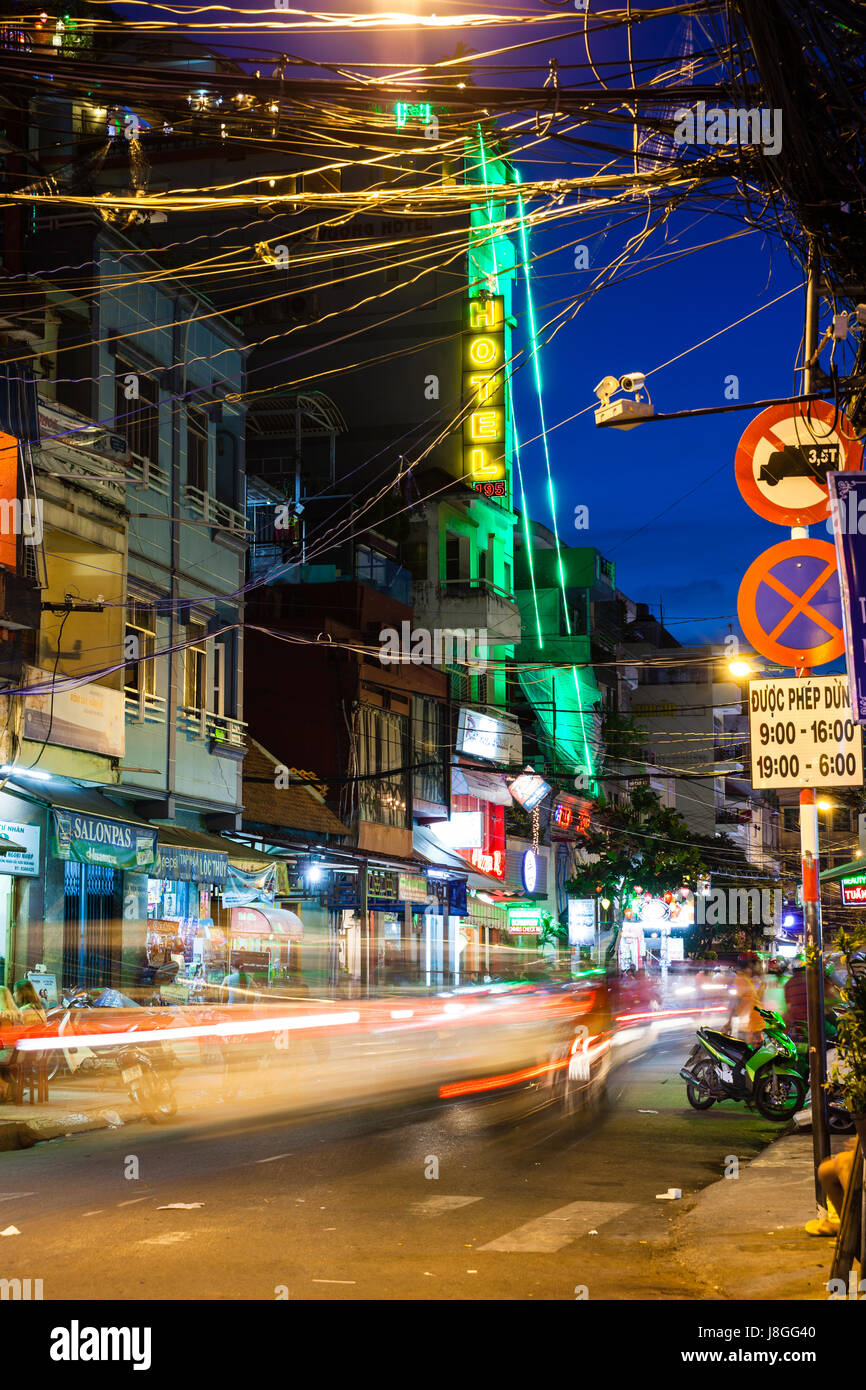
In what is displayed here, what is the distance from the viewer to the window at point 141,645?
2462 cm

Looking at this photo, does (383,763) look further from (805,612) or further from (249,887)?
(805,612)

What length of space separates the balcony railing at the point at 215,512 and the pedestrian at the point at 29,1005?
33.2ft

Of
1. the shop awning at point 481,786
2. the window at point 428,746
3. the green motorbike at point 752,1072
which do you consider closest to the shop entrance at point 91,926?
the green motorbike at point 752,1072

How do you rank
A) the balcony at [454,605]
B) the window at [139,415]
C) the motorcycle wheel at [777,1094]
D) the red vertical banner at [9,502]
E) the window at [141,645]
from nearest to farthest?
the motorcycle wheel at [777,1094] < the red vertical banner at [9,502] < the window at [141,645] < the window at [139,415] < the balcony at [454,605]

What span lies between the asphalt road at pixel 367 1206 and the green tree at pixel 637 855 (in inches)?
1276

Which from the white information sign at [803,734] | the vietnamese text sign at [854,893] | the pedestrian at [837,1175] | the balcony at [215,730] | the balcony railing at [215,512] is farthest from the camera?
Result: the balcony railing at [215,512]

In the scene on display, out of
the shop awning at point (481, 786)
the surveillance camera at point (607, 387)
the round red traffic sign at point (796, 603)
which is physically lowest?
the round red traffic sign at point (796, 603)

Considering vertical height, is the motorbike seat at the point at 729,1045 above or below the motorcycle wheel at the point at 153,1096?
above

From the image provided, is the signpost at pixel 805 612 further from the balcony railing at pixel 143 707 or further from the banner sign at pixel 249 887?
the banner sign at pixel 249 887

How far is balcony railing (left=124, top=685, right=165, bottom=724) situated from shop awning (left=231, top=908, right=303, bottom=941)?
4.52 metres

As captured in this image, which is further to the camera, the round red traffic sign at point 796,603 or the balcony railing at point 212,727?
the balcony railing at point 212,727

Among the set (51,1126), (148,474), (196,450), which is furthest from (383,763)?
(51,1126)

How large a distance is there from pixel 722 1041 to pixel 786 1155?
3718 millimetres

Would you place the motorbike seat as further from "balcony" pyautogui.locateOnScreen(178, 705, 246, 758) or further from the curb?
"balcony" pyautogui.locateOnScreen(178, 705, 246, 758)
